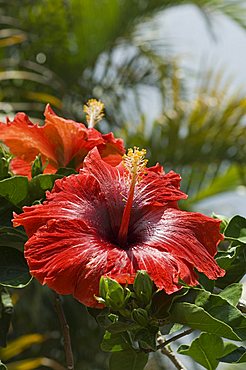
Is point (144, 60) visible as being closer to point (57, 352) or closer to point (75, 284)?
point (57, 352)

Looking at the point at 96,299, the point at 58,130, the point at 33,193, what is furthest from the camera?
the point at 58,130

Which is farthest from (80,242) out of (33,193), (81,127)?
(81,127)

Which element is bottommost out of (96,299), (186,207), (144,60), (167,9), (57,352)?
(57,352)

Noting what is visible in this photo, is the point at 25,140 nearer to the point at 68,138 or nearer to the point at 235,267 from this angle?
the point at 68,138

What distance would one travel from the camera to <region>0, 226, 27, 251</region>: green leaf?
974 mm

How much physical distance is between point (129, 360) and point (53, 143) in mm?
332

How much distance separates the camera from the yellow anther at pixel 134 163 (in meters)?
0.94

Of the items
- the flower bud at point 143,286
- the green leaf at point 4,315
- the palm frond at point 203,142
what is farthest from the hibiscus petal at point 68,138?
the palm frond at point 203,142

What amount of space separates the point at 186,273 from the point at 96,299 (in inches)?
3.8

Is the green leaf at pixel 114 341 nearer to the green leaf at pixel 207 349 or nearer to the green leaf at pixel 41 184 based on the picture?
the green leaf at pixel 207 349

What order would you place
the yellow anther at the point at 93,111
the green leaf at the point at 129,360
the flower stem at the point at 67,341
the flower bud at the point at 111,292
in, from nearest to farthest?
1. the flower bud at the point at 111,292
2. the green leaf at the point at 129,360
3. the flower stem at the point at 67,341
4. the yellow anther at the point at 93,111

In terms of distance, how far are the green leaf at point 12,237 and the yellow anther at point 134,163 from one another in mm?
151

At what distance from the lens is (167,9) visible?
195 inches

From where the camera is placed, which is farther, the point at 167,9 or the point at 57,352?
the point at 167,9
